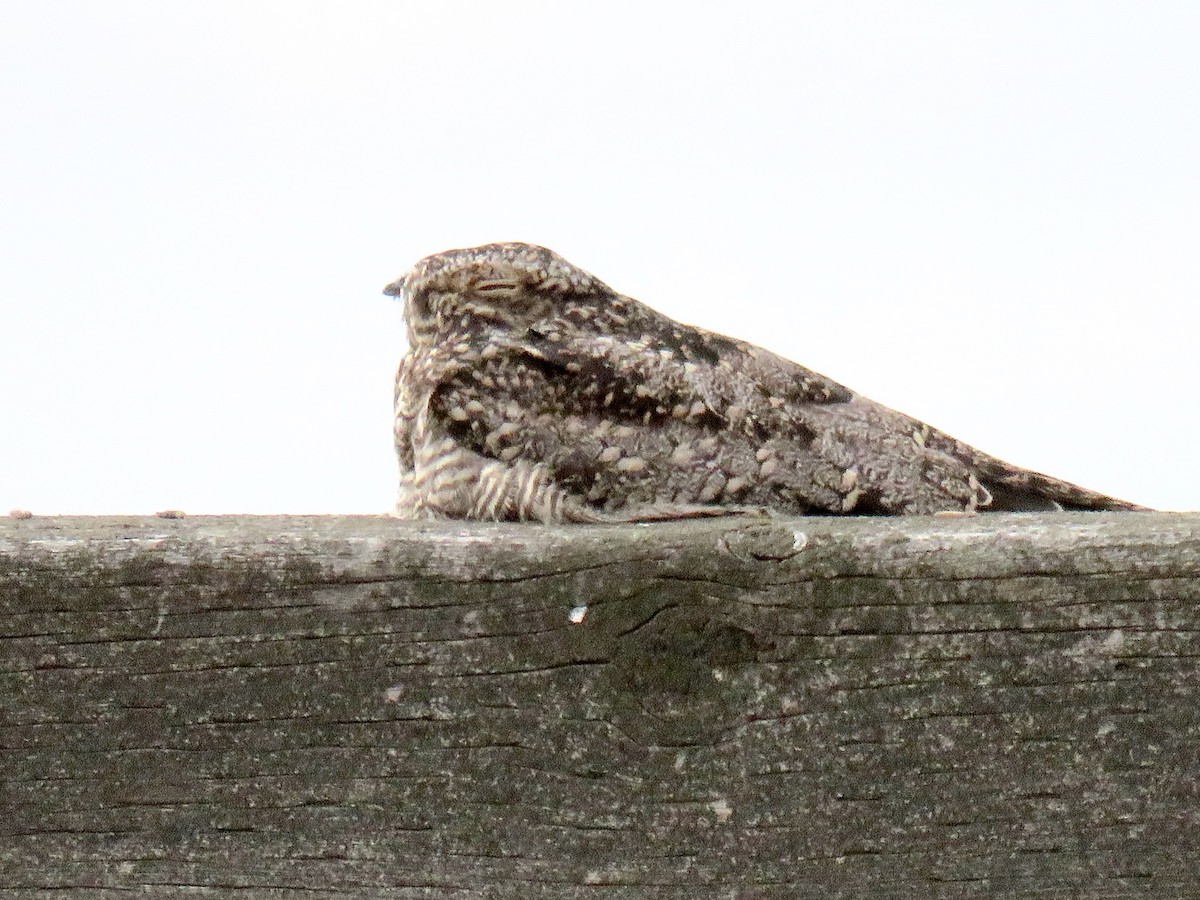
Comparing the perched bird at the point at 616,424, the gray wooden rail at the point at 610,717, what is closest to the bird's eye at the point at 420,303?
the perched bird at the point at 616,424

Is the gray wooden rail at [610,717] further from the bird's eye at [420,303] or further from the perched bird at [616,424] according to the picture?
the bird's eye at [420,303]

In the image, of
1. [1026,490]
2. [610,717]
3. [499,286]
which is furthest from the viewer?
[1026,490]

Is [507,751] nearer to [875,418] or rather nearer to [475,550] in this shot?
[475,550]

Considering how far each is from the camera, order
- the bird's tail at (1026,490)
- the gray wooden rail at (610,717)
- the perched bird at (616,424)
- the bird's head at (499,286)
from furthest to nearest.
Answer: the bird's tail at (1026,490) → the bird's head at (499,286) → the perched bird at (616,424) → the gray wooden rail at (610,717)

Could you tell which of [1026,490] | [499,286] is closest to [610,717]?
[499,286]

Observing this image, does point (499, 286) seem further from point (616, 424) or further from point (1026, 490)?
point (1026, 490)

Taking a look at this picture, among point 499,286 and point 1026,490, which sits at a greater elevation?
point 499,286

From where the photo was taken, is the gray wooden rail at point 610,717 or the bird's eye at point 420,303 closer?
the gray wooden rail at point 610,717

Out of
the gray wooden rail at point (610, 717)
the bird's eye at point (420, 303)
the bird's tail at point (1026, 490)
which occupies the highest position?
the bird's eye at point (420, 303)
